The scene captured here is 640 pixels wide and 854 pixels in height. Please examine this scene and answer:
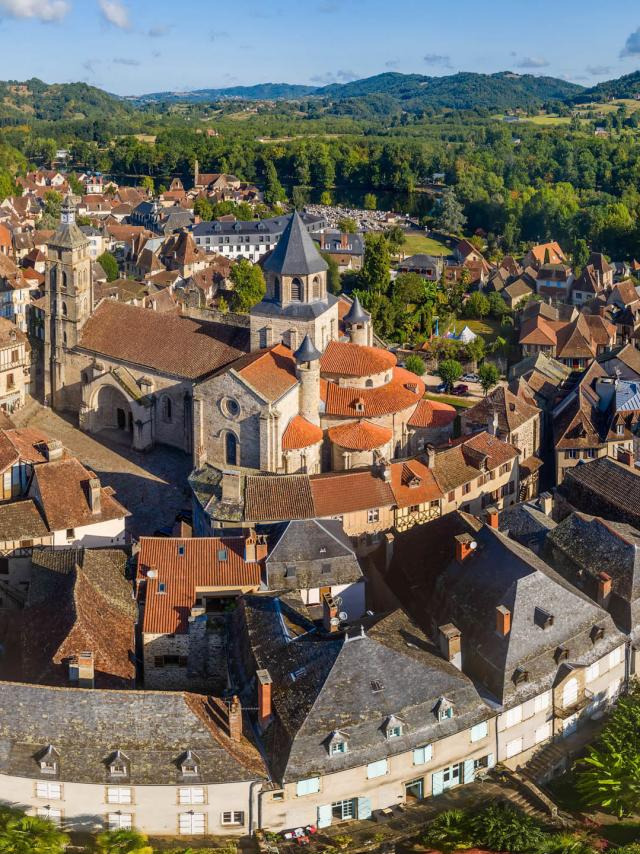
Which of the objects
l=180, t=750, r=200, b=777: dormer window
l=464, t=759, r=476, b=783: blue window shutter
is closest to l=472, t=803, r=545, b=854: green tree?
l=464, t=759, r=476, b=783: blue window shutter

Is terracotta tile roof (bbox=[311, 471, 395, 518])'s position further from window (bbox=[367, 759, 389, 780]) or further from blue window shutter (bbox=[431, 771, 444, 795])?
window (bbox=[367, 759, 389, 780])

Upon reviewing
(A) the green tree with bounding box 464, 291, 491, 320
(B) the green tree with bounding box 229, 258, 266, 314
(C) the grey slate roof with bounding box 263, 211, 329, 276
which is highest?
(C) the grey slate roof with bounding box 263, 211, 329, 276

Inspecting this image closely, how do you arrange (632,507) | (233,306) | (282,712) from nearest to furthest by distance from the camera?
(282,712) < (632,507) < (233,306)

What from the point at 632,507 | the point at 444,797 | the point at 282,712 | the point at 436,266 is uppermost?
the point at 436,266

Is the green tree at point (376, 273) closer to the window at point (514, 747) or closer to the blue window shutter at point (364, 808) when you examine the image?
the window at point (514, 747)

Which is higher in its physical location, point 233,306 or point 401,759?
point 233,306

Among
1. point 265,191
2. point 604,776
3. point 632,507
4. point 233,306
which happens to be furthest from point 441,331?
point 265,191

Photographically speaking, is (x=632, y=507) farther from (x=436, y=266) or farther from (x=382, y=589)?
(x=436, y=266)
